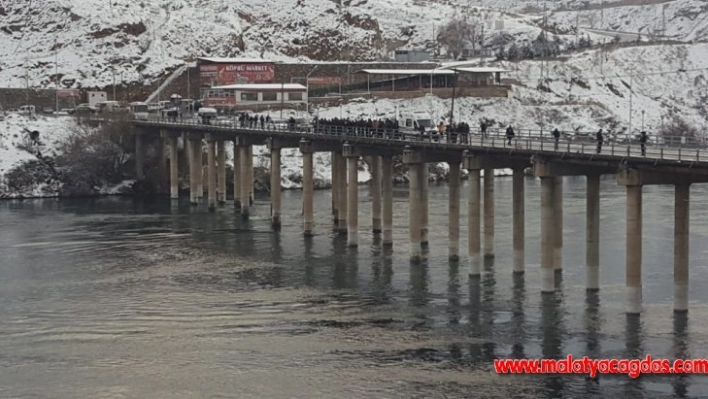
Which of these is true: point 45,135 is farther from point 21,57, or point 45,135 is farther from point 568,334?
point 568,334

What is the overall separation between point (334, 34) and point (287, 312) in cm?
14180

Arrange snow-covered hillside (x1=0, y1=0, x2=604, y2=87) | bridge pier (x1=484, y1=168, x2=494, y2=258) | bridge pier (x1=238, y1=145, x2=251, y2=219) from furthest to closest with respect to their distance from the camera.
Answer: snow-covered hillside (x1=0, y1=0, x2=604, y2=87) < bridge pier (x1=238, y1=145, x2=251, y2=219) < bridge pier (x1=484, y1=168, x2=494, y2=258)

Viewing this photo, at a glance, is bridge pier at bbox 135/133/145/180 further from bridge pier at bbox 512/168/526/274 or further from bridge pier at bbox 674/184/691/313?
bridge pier at bbox 674/184/691/313

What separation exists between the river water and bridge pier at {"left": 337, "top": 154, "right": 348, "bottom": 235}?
1908 millimetres

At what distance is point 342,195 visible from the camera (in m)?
79.9

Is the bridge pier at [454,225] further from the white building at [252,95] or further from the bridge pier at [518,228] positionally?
the white building at [252,95]

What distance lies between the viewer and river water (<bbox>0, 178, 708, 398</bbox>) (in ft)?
131

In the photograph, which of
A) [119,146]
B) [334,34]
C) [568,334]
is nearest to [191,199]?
[119,146]

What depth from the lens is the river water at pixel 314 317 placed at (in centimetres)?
4006

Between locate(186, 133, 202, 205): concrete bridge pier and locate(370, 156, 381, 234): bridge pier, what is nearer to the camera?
locate(370, 156, 381, 234): bridge pier

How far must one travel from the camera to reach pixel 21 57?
16688cm

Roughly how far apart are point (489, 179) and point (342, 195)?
16.2 meters

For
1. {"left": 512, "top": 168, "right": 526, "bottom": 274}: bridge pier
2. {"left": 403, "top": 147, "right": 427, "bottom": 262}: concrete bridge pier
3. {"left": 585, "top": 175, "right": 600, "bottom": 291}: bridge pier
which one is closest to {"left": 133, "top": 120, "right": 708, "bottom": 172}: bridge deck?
{"left": 403, "top": 147, "right": 427, "bottom": 262}: concrete bridge pier

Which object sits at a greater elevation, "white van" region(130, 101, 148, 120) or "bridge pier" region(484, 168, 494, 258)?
"white van" region(130, 101, 148, 120)
